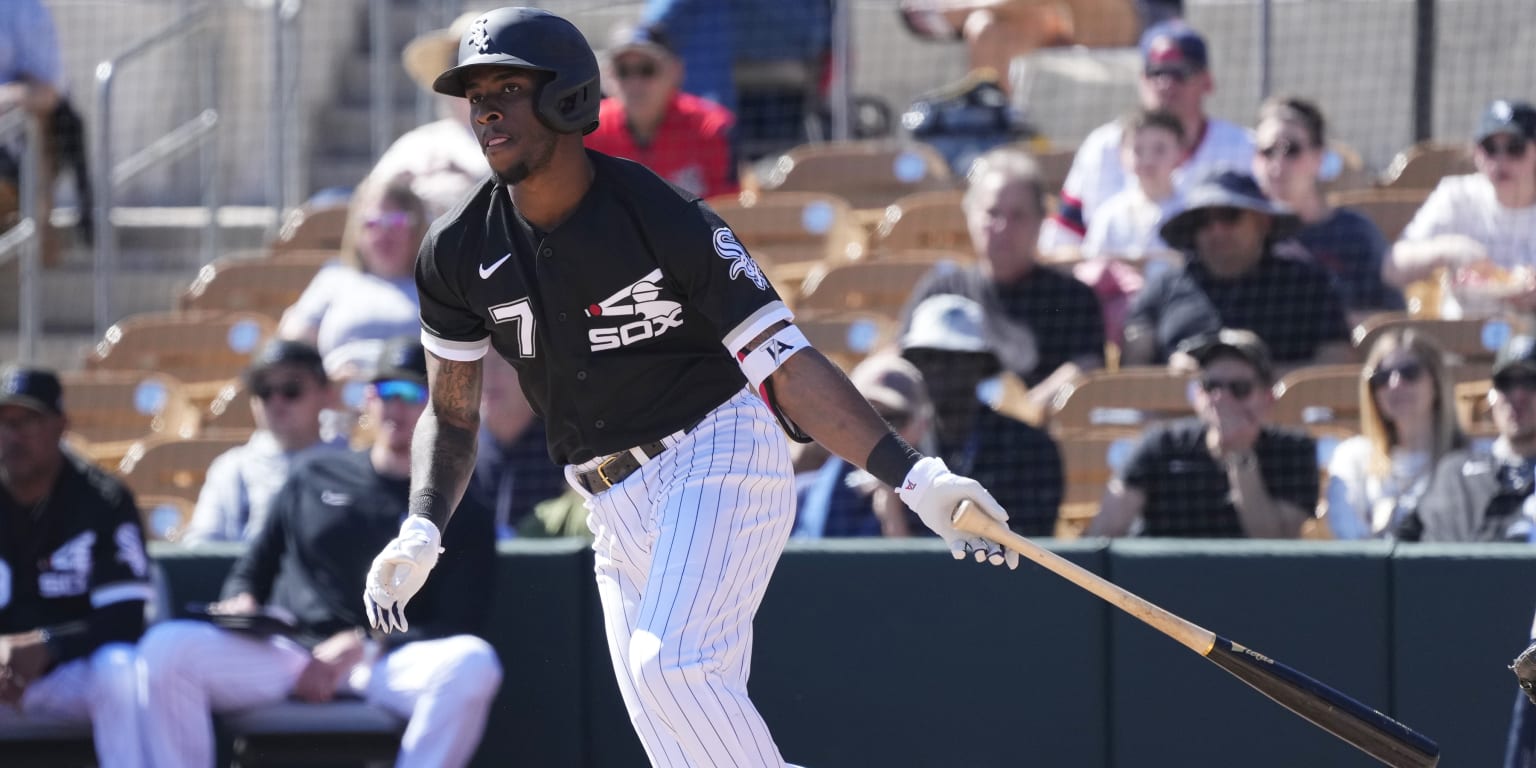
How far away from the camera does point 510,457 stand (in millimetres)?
6352

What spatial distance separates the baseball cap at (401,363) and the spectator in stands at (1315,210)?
2911mm

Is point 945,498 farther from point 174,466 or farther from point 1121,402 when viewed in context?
point 174,466

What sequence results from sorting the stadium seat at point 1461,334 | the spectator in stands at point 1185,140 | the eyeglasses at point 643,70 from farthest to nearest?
the eyeglasses at point 643,70 < the spectator in stands at point 1185,140 < the stadium seat at point 1461,334

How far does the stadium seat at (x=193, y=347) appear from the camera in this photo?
7.93m

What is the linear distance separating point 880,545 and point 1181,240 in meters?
1.99

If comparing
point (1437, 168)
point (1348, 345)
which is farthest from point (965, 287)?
point (1437, 168)

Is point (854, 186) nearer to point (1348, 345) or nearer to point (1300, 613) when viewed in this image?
point (1348, 345)

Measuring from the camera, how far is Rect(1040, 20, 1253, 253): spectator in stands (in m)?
7.80

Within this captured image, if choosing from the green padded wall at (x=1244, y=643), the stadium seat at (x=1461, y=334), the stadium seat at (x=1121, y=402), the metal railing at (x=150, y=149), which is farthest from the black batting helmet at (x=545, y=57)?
the metal railing at (x=150, y=149)

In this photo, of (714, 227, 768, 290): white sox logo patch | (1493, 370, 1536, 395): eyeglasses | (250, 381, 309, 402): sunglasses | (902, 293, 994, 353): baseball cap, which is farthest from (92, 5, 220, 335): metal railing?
(1493, 370, 1536, 395): eyeglasses

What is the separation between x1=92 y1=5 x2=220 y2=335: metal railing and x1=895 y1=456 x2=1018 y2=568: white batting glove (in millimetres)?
6015

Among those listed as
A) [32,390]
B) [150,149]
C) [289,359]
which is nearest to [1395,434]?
[289,359]

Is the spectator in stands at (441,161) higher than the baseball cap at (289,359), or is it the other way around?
the spectator in stands at (441,161)

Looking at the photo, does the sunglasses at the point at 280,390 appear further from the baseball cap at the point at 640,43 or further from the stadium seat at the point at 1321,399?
the stadium seat at the point at 1321,399
